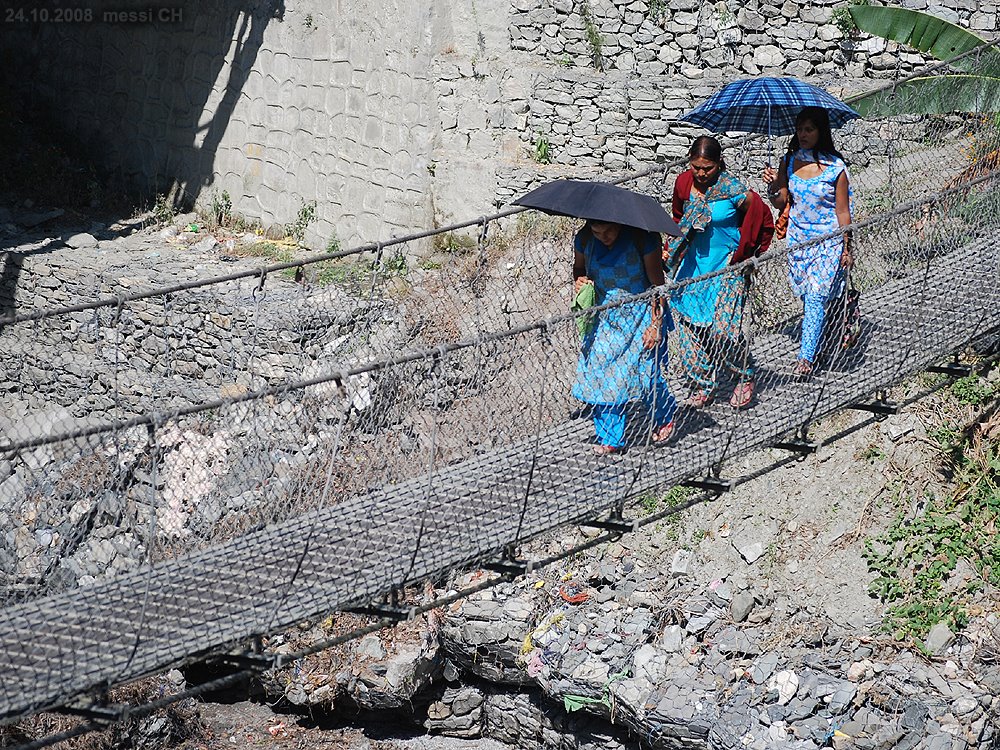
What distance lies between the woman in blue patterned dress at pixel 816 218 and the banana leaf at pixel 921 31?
2.36m

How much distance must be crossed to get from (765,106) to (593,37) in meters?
3.14

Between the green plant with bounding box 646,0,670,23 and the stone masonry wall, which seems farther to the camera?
the green plant with bounding box 646,0,670,23

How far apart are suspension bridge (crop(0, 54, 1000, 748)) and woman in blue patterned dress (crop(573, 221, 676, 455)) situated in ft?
0.33

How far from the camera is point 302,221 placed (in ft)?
32.8

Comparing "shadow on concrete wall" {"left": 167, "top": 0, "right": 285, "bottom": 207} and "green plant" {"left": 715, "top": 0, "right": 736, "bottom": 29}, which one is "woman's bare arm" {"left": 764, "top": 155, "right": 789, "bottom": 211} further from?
"shadow on concrete wall" {"left": 167, "top": 0, "right": 285, "bottom": 207}

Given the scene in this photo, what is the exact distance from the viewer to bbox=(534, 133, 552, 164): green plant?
28.1 feet

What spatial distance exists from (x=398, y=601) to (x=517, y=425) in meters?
0.94

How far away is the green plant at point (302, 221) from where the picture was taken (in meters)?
9.94

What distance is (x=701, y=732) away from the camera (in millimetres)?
6102

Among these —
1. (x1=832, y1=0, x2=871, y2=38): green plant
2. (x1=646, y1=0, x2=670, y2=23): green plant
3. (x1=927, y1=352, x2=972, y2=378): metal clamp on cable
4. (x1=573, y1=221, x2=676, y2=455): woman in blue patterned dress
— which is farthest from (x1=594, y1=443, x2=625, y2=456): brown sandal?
(x1=646, y1=0, x2=670, y2=23): green plant

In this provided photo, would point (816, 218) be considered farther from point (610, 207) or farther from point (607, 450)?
point (607, 450)

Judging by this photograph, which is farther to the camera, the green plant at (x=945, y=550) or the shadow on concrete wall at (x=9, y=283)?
the shadow on concrete wall at (x=9, y=283)

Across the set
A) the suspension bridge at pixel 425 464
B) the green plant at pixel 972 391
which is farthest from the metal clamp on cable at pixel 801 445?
the green plant at pixel 972 391

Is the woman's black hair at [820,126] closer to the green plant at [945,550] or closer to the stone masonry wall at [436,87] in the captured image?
the green plant at [945,550]
